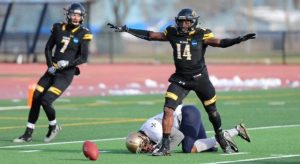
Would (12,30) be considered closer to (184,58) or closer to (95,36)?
(95,36)

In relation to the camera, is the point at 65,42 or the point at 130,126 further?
the point at 130,126

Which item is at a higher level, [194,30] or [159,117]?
[194,30]

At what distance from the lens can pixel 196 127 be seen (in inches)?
631

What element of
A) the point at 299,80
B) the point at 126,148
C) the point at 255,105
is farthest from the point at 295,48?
the point at 126,148

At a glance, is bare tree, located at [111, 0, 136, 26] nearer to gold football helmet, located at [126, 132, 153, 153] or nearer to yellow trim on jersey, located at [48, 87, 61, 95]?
yellow trim on jersey, located at [48, 87, 61, 95]

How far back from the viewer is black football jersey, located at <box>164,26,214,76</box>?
15.9 meters

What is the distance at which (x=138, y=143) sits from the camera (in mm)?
15789

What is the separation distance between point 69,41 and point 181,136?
3429 mm

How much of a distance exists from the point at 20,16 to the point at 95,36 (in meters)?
14.1

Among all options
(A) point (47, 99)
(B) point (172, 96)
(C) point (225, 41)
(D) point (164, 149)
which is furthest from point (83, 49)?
(D) point (164, 149)

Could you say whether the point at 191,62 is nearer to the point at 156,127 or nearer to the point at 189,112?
the point at 189,112

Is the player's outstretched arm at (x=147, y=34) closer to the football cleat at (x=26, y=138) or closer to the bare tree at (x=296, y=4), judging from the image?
the football cleat at (x=26, y=138)

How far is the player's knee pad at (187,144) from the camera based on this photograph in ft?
52.2

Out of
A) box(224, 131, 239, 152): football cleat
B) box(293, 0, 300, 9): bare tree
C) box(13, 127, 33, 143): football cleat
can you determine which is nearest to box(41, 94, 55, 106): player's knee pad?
box(13, 127, 33, 143): football cleat
